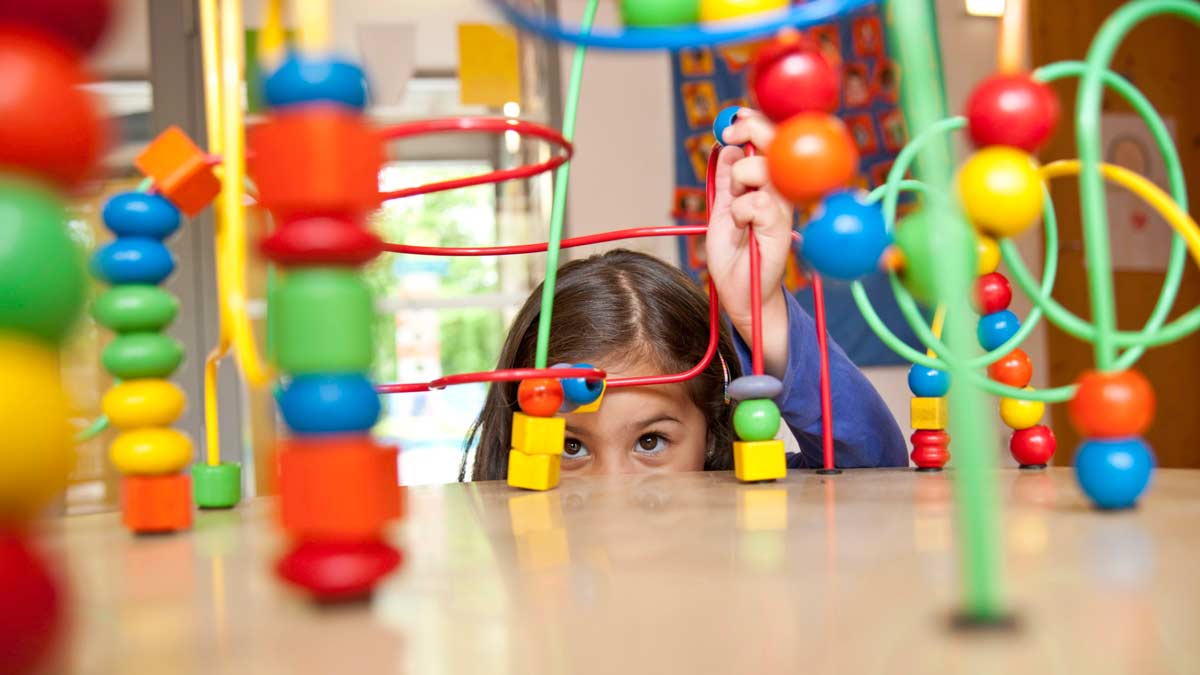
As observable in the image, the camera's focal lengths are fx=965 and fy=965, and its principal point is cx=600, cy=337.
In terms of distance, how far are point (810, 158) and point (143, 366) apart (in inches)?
15.9

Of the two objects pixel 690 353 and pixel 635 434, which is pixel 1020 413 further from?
pixel 690 353

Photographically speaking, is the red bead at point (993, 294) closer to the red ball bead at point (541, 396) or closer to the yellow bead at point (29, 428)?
the red ball bead at point (541, 396)

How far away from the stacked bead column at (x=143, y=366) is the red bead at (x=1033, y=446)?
616mm

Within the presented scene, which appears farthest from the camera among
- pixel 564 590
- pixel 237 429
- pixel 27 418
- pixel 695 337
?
pixel 237 429

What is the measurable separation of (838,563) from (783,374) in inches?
27.7

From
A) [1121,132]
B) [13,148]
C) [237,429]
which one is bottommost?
[237,429]

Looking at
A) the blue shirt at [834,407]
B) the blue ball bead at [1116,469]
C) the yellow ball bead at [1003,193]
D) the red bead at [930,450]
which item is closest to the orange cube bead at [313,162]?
the yellow ball bead at [1003,193]

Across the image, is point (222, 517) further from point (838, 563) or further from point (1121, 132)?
point (1121, 132)

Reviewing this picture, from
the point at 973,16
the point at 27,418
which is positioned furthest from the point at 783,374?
the point at 973,16

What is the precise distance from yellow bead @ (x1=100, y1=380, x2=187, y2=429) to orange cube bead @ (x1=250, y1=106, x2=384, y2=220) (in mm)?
293

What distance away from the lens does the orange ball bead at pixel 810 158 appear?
357mm

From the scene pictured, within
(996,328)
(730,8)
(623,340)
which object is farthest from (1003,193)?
(623,340)

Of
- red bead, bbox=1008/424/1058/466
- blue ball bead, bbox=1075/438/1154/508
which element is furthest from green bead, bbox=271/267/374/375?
red bead, bbox=1008/424/1058/466

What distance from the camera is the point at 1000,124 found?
0.40 m
